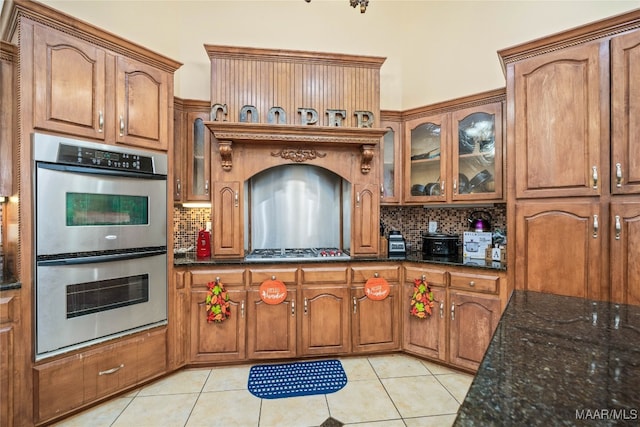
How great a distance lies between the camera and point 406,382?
223 centimetres

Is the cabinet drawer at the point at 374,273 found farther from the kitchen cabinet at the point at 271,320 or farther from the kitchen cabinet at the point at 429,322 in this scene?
the kitchen cabinet at the point at 271,320

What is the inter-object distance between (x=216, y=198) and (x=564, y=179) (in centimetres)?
258

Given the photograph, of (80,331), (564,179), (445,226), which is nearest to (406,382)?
(445,226)

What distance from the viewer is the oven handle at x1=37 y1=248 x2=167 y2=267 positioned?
5.67 feet

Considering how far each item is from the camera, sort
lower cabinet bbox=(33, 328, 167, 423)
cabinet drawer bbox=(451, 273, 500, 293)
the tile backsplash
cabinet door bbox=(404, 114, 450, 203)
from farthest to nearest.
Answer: the tile backsplash < cabinet door bbox=(404, 114, 450, 203) < cabinet drawer bbox=(451, 273, 500, 293) < lower cabinet bbox=(33, 328, 167, 423)

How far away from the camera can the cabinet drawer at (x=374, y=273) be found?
2.55 metres

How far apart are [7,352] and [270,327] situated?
5.17ft

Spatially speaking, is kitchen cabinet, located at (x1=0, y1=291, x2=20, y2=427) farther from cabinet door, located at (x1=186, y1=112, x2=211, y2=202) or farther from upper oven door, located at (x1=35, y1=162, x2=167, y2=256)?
cabinet door, located at (x1=186, y1=112, x2=211, y2=202)

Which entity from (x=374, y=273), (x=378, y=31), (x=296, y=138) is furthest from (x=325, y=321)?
(x=378, y=31)

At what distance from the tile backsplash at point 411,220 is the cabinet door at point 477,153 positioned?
0.37 meters

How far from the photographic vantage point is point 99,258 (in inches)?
74.8

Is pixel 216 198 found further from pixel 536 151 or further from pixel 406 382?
pixel 536 151

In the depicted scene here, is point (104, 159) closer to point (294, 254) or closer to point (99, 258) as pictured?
point (99, 258)

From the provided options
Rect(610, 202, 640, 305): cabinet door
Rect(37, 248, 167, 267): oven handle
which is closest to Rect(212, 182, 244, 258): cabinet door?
Rect(37, 248, 167, 267): oven handle
